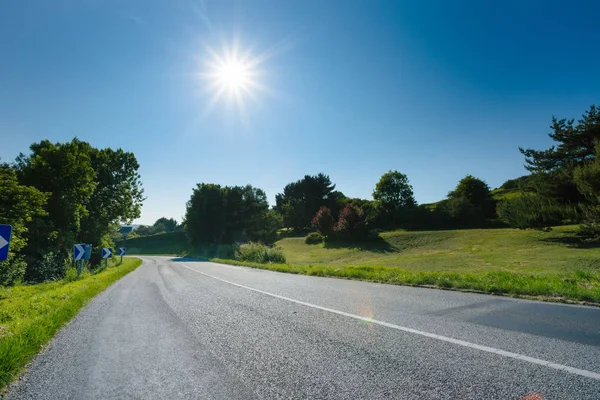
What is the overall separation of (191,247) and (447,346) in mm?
54604

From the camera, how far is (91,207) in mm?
29453

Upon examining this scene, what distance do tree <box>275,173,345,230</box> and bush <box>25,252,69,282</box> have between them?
5108 cm

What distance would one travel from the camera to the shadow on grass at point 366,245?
32.2m

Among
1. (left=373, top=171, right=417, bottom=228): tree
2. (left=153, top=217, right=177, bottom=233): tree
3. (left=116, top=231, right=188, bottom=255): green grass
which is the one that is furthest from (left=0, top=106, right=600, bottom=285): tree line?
(left=153, top=217, right=177, bottom=233): tree

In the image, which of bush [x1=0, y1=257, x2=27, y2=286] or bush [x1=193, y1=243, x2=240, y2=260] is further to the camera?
bush [x1=193, y1=243, x2=240, y2=260]

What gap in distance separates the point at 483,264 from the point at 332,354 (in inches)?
732

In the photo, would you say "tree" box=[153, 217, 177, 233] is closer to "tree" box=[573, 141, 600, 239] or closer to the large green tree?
the large green tree

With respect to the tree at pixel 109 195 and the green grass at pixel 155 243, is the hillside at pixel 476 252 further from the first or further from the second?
the green grass at pixel 155 243

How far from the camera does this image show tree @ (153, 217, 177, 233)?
6363 inches

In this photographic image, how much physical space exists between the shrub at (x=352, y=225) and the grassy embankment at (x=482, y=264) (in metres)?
2.89

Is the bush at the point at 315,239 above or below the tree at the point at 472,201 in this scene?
below

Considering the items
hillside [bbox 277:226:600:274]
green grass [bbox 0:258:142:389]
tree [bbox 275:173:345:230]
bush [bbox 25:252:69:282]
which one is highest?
tree [bbox 275:173:345:230]

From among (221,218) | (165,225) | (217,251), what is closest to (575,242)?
(217,251)

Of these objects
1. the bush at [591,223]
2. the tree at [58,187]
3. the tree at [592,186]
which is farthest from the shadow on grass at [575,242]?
the tree at [58,187]
